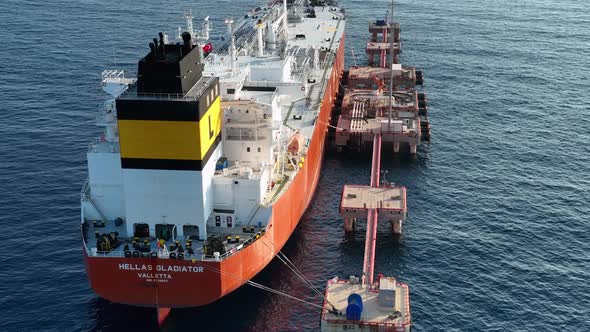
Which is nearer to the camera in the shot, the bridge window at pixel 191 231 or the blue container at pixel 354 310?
the blue container at pixel 354 310

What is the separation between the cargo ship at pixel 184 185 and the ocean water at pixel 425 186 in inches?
138

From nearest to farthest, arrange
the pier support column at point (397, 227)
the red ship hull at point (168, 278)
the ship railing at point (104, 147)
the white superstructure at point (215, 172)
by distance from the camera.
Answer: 1. the red ship hull at point (168, 278)
2. the white superstructure at point (215, 172)
3. the ship railing at point (104, 147)
4. the pier support column at point (397, 227)

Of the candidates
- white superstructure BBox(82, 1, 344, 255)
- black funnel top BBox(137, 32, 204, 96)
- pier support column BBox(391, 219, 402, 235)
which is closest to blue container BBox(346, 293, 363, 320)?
white superstructure BBox(82, 1, 344, 255)

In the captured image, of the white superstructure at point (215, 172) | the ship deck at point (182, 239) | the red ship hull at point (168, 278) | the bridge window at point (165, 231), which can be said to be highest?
the white superstructure at point (215, 172)

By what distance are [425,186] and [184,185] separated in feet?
99.3

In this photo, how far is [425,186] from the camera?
72750 mm

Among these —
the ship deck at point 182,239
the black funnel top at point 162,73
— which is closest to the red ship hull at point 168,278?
the ship deck at point 182,239

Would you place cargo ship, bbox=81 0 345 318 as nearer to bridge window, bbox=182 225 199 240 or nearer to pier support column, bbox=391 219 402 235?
bridge window, bbox=182 225 199 240

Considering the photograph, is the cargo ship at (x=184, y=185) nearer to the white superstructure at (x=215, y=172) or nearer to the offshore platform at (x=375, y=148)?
the white superstructure at (x=215, y=172)

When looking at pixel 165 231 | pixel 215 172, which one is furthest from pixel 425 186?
pixel 165 231

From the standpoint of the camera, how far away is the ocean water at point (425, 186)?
52844mm

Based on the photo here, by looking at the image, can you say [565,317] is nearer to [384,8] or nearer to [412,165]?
[412,165]

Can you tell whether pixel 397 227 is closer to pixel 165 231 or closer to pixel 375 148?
pixel 375 148

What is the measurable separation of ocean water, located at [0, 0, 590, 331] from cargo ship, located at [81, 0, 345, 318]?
350cm
